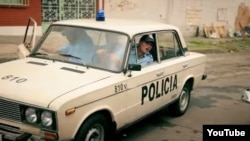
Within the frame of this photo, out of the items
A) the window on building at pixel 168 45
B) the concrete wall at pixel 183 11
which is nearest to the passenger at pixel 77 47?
the window on building at pixel 168 45

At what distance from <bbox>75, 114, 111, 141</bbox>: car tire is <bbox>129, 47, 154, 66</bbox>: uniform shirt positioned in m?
0.99

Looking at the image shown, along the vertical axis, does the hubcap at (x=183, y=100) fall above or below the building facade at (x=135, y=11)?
below

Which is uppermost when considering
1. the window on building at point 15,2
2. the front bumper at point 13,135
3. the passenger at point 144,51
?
the window on building at point 15,2

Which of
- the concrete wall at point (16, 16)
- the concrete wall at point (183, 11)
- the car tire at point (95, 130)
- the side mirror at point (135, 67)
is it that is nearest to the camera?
the car tire at point (95, 130)

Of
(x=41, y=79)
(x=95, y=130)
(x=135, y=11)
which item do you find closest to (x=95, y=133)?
(x=95, y=130)

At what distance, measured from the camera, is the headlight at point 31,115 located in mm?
3924

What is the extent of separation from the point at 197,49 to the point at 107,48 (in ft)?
A: 37.2

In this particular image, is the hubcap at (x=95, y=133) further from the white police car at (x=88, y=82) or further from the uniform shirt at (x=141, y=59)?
the uniform shirt at (x=141, y=59)

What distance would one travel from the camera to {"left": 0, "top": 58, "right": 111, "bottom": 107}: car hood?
399 centimetres

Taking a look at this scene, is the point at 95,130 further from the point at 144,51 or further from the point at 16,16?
the point at 16,16

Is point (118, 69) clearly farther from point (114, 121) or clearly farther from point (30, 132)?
point (30, 132)

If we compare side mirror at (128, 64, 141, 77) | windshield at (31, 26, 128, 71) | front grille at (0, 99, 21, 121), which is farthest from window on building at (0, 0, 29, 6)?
front grille at (0, 99, 21, 121)

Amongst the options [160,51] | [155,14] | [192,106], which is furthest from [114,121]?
[155,14]

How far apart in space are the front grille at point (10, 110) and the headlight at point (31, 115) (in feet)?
0.32
